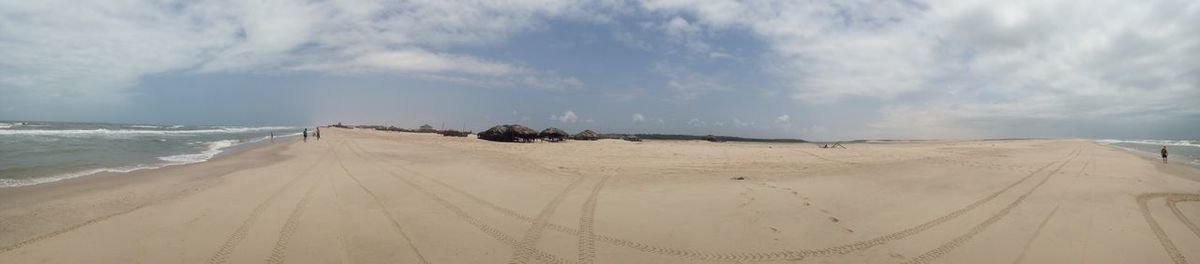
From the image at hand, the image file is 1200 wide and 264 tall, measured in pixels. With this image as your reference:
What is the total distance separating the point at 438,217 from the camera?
27.1 ft

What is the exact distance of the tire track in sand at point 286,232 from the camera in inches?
236

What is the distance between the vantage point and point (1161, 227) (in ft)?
28.5

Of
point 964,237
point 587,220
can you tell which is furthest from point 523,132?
point 964,237

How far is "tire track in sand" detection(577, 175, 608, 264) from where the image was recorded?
6219mm

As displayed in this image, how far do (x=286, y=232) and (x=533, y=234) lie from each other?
134 inches

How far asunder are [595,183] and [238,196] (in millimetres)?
7231

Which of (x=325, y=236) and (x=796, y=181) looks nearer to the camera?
(x=325, y=236)

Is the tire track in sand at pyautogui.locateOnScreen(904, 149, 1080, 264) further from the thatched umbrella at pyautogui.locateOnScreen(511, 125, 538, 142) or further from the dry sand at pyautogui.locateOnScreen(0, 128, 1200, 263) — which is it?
the thatched umbrella at pyautogui.locateOnScreen(511, 125, 538, 142)

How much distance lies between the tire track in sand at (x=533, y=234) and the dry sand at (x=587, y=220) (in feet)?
0.11

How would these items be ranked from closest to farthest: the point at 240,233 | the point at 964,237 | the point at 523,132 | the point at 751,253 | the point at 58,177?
the point at 751,253 → the point at 240,233 → the point at 964,237 → the point at 58,177 → the point at 523,132

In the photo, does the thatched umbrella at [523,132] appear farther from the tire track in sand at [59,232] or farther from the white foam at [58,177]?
the tire track in sand at [59,232]

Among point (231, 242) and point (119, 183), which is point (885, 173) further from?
point (119, 183)

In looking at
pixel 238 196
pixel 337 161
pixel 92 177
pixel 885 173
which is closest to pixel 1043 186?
pixel 885 173

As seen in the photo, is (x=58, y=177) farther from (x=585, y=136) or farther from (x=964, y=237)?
(x=585, y=136)
